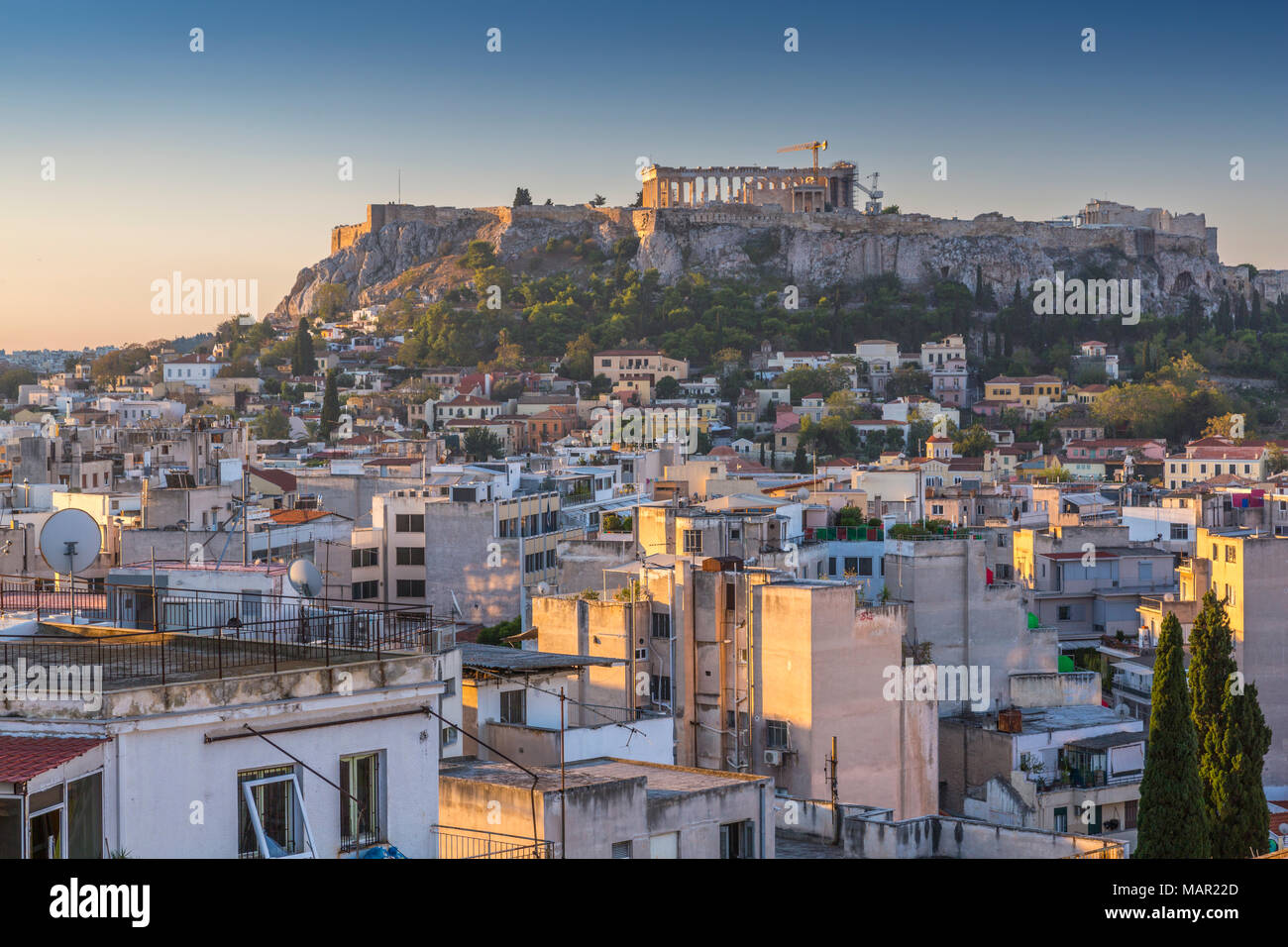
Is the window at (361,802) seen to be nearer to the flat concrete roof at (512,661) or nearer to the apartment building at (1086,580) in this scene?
the flat concrete roof at (512,661)

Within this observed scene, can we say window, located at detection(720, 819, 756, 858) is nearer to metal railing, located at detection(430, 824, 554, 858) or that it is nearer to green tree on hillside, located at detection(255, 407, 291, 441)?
metal railing, located at detection(430, 824, 554, 858)

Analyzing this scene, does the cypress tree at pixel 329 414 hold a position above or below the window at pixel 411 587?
above

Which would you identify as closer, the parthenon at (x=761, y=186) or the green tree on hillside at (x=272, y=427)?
the green tree on hillside at (x=272, y=427)

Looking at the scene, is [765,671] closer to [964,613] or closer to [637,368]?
[964,613]

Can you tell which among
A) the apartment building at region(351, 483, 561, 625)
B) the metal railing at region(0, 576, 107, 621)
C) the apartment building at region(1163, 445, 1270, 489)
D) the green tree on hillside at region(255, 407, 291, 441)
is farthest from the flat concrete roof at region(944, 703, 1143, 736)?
the green tree on hillside at region(255, 407, 291, 441)

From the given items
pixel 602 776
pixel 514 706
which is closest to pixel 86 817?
pixel 602 776

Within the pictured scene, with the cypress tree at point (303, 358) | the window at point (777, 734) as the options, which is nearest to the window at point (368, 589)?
the window at point (777, 734)

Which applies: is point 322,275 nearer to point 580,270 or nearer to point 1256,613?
point 580,270
